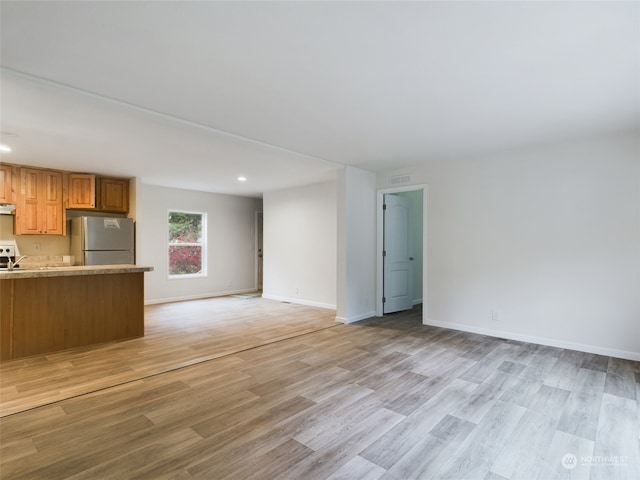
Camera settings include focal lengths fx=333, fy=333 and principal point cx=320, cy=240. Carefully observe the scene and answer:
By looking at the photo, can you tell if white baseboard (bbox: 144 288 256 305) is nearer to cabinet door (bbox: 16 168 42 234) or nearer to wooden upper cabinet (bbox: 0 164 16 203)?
cabinet door (bbox: 16 168 42 234)

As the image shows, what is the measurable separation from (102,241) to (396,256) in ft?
16.9

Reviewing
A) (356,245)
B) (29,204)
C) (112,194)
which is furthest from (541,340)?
(29,204)

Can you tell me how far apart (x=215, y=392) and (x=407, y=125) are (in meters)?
3.15

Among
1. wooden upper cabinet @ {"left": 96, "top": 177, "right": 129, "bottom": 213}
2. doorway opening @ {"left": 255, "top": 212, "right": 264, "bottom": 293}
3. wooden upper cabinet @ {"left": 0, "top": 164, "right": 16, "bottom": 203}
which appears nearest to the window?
wooden upper cabinet @ {"left": 96, "top": 177, "right": 129, "bottom": 213}

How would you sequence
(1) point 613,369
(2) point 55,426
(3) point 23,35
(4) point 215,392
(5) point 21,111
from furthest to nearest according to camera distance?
(1) point 613,369, (5) point 21,111, (4) point 215,392, (2) point 55,426, (3) point 23,35

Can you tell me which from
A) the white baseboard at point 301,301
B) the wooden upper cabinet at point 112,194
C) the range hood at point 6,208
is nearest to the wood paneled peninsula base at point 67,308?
the range hood at point 6,208

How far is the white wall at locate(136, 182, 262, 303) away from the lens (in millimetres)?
6926

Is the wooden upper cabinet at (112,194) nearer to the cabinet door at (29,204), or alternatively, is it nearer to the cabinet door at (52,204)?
the cabinet door at (52,204)

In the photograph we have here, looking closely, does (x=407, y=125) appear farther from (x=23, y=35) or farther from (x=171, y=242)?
(x=171, y=242)

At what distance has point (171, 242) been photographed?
7.42 m

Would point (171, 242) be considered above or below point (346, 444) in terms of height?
above

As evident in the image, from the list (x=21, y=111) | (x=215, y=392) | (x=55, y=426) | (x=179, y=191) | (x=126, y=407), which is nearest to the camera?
(x=55, y=426)

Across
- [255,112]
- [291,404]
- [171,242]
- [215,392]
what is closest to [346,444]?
[291,404]

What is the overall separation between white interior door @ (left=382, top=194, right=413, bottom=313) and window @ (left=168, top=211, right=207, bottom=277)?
441cm
